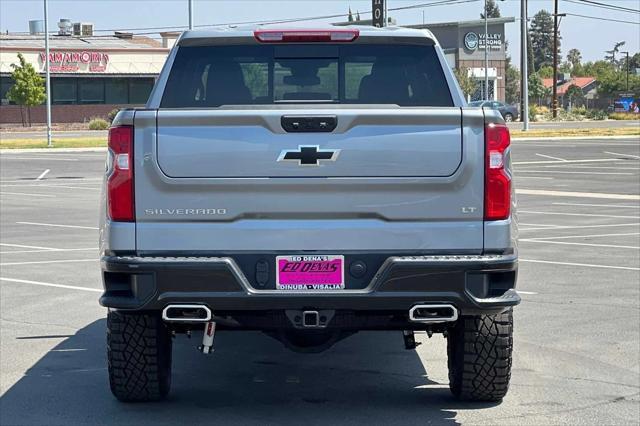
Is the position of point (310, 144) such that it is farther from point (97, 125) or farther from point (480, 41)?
point (480, 41)

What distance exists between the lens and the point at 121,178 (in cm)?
607

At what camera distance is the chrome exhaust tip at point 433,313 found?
6.07 meters

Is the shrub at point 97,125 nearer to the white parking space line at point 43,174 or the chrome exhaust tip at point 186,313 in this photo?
the white parking space line at point 43,174

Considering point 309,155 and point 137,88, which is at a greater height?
point 137,88

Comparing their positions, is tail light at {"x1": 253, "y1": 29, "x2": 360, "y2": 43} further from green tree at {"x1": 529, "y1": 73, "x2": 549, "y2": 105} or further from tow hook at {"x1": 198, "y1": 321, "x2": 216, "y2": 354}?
green tree at {"x1": 529, "y1": 73, "x2": 549, "y2": 105}

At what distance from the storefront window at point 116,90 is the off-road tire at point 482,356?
79.3m

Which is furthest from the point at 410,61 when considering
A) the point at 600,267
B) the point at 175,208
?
the point at 600,267

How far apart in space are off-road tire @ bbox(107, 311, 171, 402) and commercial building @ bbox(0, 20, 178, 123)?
73966mm

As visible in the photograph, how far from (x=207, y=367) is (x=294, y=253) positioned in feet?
8.49

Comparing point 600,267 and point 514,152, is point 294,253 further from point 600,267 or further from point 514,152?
point 514,152

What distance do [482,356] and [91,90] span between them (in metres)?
79.4

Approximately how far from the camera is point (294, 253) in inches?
237

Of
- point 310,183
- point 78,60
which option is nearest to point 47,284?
point 310,183

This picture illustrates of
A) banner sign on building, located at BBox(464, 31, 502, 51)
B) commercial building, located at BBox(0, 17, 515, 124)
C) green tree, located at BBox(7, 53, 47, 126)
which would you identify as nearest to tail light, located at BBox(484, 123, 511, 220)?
commercial building, located at BBox(0, 17, 515, 124)
